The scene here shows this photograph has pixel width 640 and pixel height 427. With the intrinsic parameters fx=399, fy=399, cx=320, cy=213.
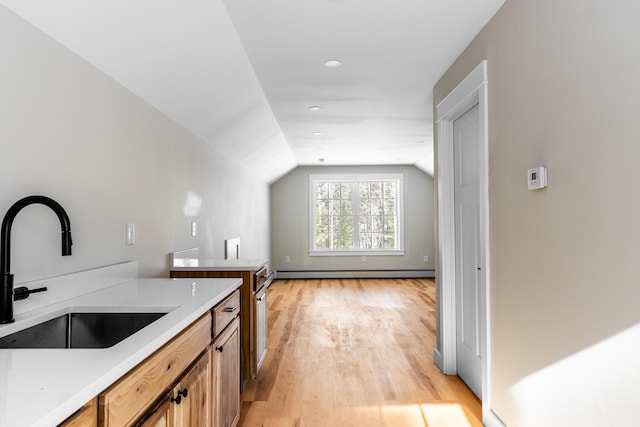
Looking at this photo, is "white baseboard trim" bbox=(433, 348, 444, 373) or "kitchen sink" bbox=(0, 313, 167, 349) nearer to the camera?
"kitchen sink" bbox=(0, 313, 167, 349)

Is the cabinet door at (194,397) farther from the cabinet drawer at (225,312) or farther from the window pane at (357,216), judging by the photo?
the window pane at (357,216)

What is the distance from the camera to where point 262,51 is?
2.58 metres

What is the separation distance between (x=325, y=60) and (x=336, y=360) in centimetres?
233

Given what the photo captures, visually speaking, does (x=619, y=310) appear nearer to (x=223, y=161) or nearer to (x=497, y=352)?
(x=497, y=352)

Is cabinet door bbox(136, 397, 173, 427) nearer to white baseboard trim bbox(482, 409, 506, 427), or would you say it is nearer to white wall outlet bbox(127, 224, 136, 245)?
white wall outlet bbox(127, 224, 136, 245)

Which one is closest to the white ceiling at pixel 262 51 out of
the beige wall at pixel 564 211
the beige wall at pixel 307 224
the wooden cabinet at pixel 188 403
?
the beige wall at pixel 564 211

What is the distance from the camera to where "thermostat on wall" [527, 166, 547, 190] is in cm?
166

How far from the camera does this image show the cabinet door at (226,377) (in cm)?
172

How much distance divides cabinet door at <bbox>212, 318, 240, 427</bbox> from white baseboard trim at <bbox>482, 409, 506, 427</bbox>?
4.48ft

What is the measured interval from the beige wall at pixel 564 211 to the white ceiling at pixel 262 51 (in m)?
0.52

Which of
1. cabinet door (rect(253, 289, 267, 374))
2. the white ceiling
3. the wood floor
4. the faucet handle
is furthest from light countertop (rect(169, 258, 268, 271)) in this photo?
the faucet handle

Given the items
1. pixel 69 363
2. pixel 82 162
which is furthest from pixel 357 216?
pixel 69 363

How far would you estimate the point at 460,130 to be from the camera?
9.39ft

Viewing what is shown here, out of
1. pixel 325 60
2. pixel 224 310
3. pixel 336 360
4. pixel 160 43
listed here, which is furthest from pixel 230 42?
pixel 336 360
